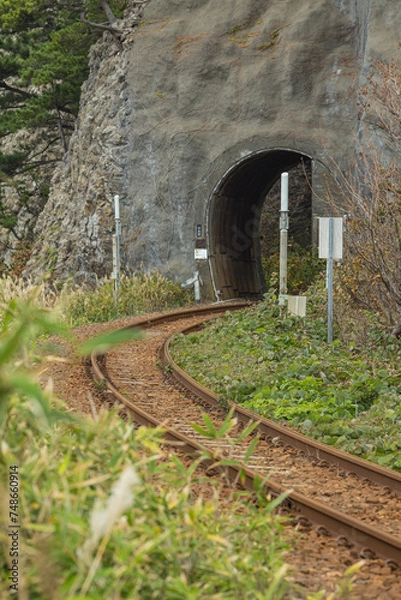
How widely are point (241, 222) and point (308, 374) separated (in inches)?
650

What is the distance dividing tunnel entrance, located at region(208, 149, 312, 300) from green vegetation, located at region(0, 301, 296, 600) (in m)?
20.1

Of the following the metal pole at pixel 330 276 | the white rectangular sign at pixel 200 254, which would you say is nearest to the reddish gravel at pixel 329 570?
the metal pole at pixel 330 276

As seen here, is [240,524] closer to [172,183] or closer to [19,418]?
[19,418]

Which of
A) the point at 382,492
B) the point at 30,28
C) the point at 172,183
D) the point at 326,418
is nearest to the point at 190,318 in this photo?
the point at 172,183

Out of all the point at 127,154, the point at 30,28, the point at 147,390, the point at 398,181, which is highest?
the point at 30,28

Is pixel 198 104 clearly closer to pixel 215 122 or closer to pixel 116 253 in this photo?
pixel 215 122

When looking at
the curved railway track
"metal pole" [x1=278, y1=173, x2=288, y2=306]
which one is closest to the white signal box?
"metal pole" [x1=278, y1=173, x2=288, y2=306]

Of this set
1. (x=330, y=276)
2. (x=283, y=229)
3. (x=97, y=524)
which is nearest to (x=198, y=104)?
(x=283, y=229)

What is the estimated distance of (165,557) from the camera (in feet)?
11.7

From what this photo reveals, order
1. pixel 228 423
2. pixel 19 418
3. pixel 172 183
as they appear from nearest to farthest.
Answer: pixel 19 418
pixel 228 423
pixel 172 183

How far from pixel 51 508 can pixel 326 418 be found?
6.18 meters

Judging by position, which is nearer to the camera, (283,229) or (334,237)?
(334,237)

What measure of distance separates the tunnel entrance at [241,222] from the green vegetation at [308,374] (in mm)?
8856

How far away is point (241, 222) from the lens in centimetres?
2733
